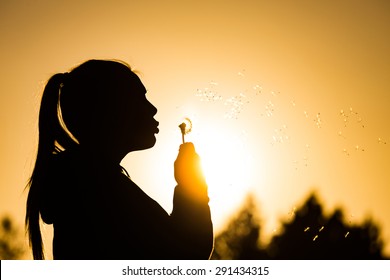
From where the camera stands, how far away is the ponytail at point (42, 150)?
394 centimetres

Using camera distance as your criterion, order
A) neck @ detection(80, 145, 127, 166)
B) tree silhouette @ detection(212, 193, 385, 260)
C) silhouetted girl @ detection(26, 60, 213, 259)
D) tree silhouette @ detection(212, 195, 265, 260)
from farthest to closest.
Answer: tree silhouette @ detection(212, 195, 265, 260), tree silhouette @ detection(212, 193, 385, 260), neck @ detection(80, 145, 127, 166), silhouetted girl @ detection(26, 60, 213, 259)

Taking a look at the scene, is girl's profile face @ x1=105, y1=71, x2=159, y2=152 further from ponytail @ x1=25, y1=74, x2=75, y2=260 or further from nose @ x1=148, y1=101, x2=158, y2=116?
ponytail @ x1=25, y1=74, x2=75, y2=260

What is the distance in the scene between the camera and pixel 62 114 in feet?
13.1

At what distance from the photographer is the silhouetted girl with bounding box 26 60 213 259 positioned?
3.85 m

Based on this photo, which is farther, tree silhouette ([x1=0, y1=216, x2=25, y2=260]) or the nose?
tree silhouette ([x1=0, y1=216, x2=25, y2=260])

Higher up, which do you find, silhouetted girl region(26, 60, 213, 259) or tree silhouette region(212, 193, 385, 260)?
silhouetted girl region(26, 60, 213, 259)

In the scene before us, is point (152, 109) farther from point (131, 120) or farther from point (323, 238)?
point (323, 238)

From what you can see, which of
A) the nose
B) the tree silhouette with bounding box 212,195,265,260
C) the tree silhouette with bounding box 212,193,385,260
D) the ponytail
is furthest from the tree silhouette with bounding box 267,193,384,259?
the ponytail

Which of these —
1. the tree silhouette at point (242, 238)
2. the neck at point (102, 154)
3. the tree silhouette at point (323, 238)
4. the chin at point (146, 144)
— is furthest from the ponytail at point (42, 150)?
the tree silhouette at point (242, 238)

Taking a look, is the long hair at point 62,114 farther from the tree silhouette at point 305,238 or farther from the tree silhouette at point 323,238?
the tree silhouette at point 305,238
